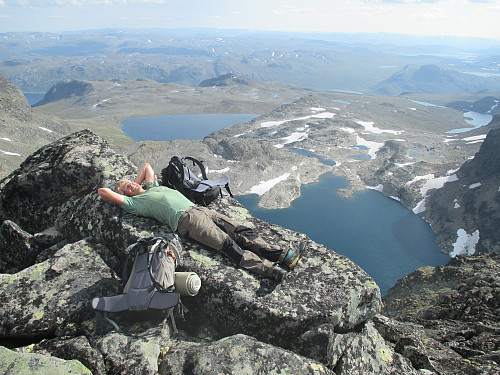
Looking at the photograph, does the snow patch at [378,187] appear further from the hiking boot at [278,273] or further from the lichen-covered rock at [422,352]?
the hiking boot at [278,273]

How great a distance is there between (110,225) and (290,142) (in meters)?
155

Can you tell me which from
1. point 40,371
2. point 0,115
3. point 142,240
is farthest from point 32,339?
point 0,115

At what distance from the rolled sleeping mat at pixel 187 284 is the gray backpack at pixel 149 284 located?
0.14 meters

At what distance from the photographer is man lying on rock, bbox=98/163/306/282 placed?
8852 mm

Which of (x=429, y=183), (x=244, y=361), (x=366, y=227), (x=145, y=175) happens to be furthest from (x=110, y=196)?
(x=429, y=183)

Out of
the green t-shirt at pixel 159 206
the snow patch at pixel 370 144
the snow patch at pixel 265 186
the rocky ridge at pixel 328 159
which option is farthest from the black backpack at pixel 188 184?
the snow patch at pixel 370 144

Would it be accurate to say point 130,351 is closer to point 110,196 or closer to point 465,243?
point 110,196

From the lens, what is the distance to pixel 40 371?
221 inches

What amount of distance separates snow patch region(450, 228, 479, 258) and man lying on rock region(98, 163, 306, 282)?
80.5 metres

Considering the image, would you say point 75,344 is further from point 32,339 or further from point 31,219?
point 31,219

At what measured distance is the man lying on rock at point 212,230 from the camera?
8.85m

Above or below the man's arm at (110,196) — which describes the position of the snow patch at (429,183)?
below

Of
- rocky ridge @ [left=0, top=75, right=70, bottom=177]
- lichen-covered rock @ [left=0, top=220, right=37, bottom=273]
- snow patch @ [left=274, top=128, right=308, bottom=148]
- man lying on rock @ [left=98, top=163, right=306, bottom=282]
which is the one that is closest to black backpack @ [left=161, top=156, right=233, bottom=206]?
man lying on rock @ [left=98, top=163, right=306, bottom=282]

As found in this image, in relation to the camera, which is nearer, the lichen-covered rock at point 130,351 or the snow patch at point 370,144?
the lichen-covered rock at point 130,351
